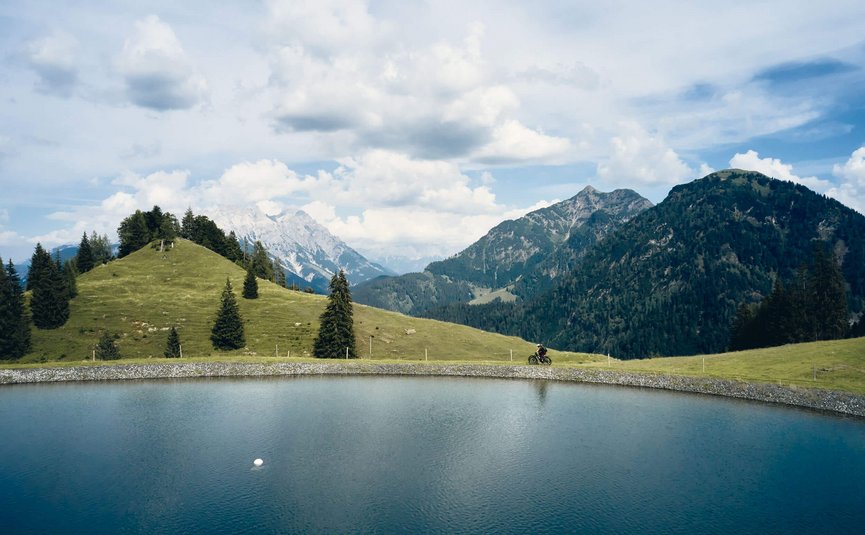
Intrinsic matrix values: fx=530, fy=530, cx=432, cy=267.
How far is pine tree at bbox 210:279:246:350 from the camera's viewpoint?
12656cm

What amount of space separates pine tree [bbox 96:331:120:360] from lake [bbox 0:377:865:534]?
34.1m

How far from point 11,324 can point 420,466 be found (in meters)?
109

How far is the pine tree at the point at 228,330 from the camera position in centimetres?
12656

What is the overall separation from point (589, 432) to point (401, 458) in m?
23.8

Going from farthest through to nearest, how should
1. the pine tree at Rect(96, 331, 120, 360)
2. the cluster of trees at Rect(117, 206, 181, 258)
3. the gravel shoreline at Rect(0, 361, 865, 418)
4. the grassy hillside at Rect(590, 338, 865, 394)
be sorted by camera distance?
the cluster of trees at Rect(117, 206, 181, 258), the pine tree at Rect(96, 331, 120, 360), the grassy hillside at Rect(590, 338, 865, 394), the gravel shoreline at Rect(0, 361, 865, 418)

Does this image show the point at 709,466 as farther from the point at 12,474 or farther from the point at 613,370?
the point at 12,474

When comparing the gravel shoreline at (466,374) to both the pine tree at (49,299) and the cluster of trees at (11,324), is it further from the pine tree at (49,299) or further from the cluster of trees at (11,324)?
the pine tree at (49,299)

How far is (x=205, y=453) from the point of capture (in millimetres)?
51312

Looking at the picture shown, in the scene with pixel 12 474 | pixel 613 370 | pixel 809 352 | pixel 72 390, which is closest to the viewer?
pixel 12 474

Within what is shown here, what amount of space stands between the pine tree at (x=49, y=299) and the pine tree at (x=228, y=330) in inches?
1441

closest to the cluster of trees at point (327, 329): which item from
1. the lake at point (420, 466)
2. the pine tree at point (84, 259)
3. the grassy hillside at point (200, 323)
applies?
the grassy hillside at point (200, 323)

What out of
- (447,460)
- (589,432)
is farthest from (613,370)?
(447,460)

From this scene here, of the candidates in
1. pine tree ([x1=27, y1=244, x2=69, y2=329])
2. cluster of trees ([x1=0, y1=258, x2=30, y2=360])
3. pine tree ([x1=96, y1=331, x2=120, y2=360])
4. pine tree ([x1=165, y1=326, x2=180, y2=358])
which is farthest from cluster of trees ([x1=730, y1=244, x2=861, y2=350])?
pine tree ([x1=27, y1=244, x2=69, y2=329])

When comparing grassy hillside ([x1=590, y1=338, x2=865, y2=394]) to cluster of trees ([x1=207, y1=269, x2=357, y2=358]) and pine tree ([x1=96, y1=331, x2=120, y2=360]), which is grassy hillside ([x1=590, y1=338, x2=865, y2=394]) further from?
pine tree ([x1=96, y1=331, x2=120, y2=360])
